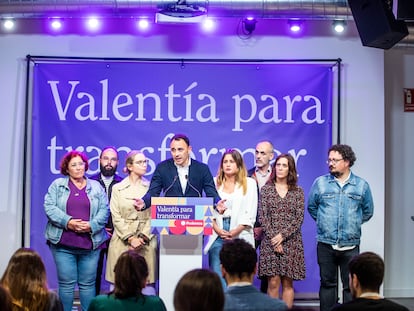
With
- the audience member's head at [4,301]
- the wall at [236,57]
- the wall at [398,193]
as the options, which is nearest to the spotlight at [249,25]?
the wall at [236,57]

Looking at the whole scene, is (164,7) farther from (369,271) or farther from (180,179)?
(369,271)

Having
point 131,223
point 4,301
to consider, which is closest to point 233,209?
point 131,223

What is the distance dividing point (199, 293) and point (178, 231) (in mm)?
2744

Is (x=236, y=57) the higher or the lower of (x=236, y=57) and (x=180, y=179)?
the higher

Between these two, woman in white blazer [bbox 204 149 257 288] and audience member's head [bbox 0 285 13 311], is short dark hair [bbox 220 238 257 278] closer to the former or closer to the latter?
audience member's head [bbox 0 285 13 311]

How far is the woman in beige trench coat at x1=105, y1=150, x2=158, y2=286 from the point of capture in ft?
18.4

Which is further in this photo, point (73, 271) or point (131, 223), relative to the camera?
point (131, 223)

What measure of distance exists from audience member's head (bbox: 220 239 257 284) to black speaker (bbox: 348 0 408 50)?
9.84 feet

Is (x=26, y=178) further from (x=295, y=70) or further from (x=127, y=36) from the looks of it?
(x=295, y=70)

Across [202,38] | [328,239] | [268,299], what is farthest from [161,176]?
[268,299]

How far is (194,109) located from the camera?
694cm

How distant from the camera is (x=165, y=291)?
5352mm

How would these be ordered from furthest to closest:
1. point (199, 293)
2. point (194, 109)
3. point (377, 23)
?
point (194, 109) → point (377, 23) → point (199, 293)

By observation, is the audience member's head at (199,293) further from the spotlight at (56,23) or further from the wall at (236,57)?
the spotlight at (56,23)
